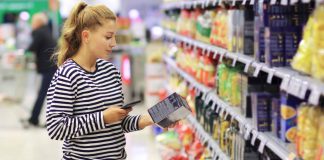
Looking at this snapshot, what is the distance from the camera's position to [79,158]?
118 inches

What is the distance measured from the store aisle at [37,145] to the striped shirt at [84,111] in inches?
151

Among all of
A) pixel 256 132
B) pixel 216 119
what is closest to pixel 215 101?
pixel 216 119

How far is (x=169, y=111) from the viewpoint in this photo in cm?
302

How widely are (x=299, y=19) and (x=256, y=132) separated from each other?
27.6 inches

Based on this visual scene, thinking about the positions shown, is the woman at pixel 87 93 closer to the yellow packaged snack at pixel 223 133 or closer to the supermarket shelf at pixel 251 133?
the supermarket shelf at pixel 251 133

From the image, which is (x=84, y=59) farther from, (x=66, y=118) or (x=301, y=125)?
A: (x=301, y=125)

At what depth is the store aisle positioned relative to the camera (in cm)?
707

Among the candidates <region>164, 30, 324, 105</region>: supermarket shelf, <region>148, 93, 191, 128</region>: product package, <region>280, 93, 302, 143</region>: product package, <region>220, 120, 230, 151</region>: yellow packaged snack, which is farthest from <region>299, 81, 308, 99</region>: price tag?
<region>220, 120, 230, 151</region>: yellow packaged snack

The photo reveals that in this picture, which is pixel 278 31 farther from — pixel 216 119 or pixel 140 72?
pixel 140 72

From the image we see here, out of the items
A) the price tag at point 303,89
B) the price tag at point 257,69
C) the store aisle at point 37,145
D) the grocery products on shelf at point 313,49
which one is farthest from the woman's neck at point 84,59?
the store aisle at point 37,145

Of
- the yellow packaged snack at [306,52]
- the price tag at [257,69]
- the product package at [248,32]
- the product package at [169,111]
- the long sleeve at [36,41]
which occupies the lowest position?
the long sleeve at [36,41]

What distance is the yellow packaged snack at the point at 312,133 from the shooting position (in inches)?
96.1

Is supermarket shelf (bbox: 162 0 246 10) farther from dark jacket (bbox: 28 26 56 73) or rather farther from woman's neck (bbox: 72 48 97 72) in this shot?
dark jacket (bbox: 28 26 56 73)

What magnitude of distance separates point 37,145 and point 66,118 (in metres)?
5.08
